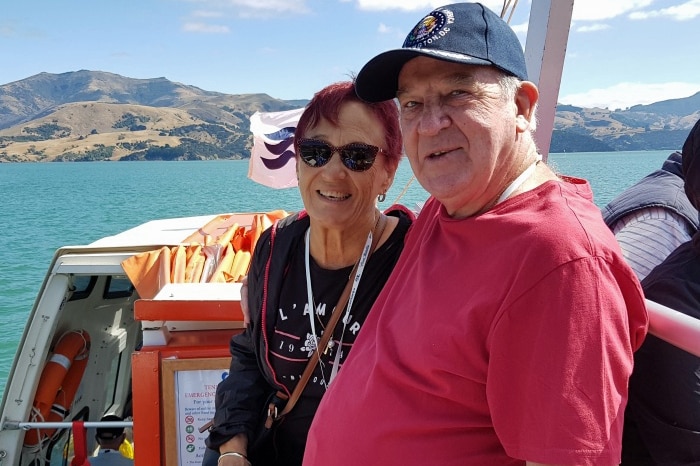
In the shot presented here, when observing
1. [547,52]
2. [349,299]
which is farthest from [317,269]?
[547,52]

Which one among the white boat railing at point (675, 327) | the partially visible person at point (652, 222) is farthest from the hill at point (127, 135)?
the white boat railing at point (675, 327)

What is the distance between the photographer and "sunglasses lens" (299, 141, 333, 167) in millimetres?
2127

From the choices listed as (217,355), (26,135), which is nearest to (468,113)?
(217,355)

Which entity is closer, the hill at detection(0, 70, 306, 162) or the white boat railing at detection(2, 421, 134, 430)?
the white boat railing at detection(2, 421, 134, 430)

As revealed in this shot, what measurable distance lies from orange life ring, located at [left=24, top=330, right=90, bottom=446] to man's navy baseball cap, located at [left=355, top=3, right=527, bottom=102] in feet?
12.2

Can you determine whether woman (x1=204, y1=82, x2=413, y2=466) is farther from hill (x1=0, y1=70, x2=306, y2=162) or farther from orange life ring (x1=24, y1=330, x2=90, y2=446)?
hill (x1=0, y1=70, x2=306, y2=162)

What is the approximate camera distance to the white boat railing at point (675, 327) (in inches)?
43.6

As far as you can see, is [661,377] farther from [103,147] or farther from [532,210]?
[103,147]

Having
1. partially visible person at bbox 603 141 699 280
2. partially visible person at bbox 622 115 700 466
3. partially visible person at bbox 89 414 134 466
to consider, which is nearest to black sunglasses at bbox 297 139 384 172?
partially visible person at bbox 603 141 699 280

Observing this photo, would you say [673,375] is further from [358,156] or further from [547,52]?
[547,52]

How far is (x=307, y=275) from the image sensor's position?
2191 mm

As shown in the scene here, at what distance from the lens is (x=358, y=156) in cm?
213

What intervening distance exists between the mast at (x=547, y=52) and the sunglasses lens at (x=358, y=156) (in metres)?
0.70

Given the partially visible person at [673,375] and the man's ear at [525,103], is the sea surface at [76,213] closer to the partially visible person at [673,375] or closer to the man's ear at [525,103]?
the man's ear at [525,103]
